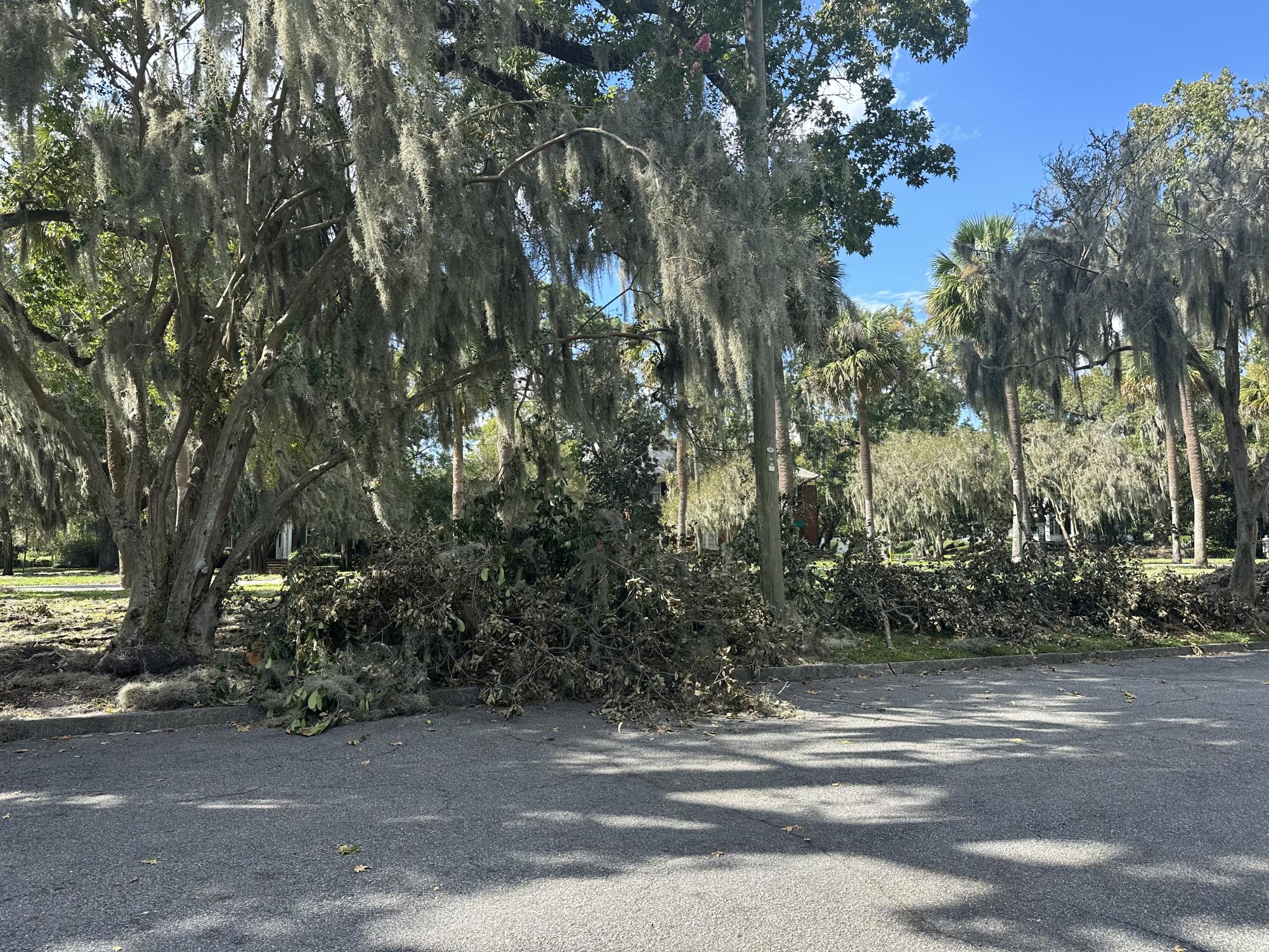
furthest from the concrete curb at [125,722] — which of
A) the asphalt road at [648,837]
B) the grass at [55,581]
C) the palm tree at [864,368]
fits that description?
the grass at [55,581]

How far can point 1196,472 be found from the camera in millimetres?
24234

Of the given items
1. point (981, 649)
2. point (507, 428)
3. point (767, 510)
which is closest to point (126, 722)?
point (507, 428)

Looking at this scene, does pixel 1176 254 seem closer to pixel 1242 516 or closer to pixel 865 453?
pixel 1242 516

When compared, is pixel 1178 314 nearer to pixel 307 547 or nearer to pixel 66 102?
pixel 307 547

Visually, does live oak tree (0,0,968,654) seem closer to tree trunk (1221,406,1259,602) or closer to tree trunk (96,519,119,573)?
tree trunk (1221,406,1259,602)

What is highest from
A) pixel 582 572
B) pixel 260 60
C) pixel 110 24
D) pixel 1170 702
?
pixel 110 24

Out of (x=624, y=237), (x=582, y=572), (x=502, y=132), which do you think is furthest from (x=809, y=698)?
(x=502, y=132)

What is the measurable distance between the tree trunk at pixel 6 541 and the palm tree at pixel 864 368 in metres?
24.4

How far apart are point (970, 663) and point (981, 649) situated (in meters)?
0.55

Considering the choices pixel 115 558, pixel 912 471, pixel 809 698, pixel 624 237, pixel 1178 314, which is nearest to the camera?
pixel 809 698

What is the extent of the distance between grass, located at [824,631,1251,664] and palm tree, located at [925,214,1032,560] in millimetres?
1815

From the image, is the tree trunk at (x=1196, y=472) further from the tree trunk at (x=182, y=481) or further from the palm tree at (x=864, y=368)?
the tree trunk at (x=182, y=481)

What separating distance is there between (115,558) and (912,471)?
34750mm

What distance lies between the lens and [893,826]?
14.6ft
